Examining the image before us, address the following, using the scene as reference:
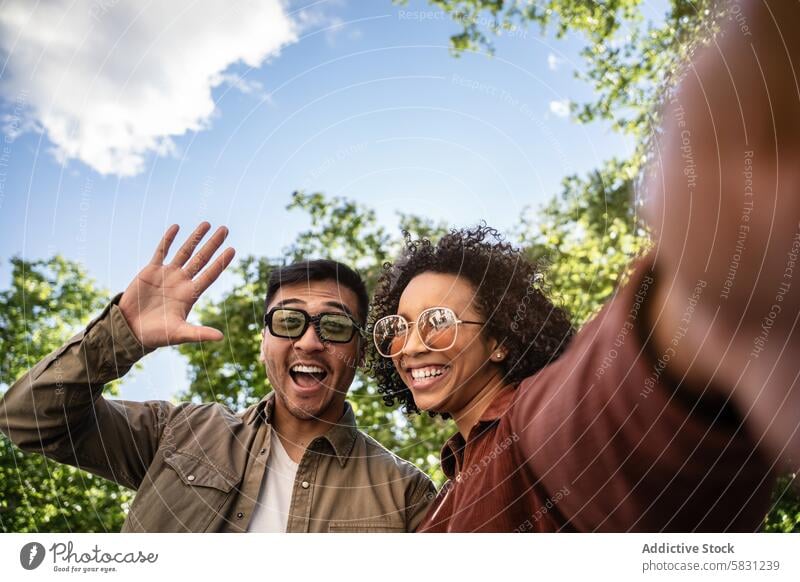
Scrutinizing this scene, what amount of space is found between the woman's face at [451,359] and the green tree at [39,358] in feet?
2.79

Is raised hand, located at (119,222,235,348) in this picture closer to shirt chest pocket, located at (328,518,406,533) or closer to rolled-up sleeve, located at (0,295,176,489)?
rolled-up sleeve, located at (0,295,176,489)

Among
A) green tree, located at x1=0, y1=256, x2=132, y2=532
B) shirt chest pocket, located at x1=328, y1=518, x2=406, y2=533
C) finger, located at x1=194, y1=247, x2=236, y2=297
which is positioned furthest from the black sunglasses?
green tree, located at x1=0, y1=256, x2=132, y2=532

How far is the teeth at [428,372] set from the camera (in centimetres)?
155

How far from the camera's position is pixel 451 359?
153cm

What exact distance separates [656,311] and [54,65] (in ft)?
5.16

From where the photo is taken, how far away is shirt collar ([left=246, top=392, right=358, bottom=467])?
5.40 ft

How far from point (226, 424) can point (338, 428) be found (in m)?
0.25

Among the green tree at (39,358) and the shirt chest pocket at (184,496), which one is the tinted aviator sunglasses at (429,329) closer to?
the shirt chest pocket at (184,496)

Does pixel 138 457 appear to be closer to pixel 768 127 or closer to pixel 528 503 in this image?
pixel 528 503

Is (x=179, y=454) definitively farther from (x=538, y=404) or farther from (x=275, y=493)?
(x=538, y=404)

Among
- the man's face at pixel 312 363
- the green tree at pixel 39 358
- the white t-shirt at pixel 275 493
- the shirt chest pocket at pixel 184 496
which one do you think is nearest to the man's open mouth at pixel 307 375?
the man's face at pixel 312 363

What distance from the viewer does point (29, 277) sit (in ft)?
6.23

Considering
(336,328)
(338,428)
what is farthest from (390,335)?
(338,428)
